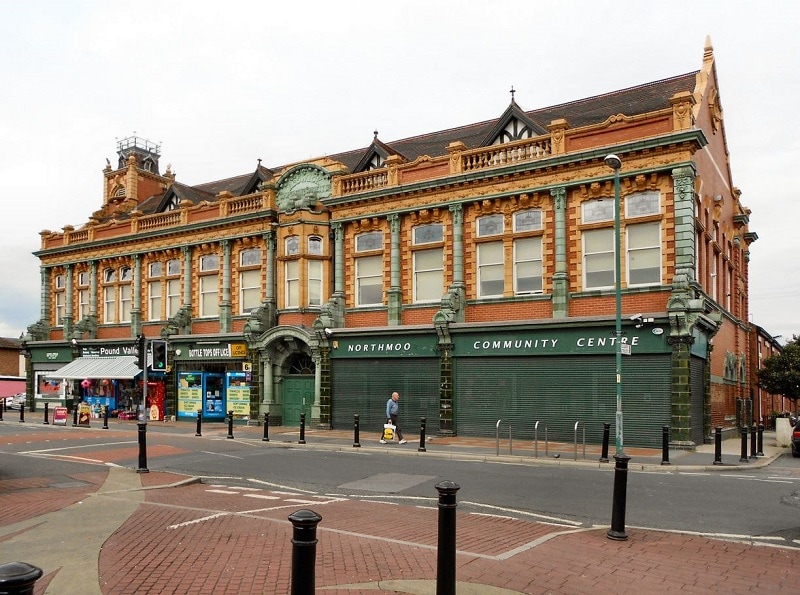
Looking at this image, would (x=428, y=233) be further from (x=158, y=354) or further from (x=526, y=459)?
(x=158, y=354)

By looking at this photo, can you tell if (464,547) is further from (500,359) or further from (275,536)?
(500,359)

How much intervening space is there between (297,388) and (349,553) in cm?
2214

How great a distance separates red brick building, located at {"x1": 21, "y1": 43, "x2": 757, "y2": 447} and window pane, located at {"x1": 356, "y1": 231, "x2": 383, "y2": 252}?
9 centimetres

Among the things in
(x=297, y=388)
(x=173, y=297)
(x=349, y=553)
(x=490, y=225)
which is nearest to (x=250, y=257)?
(x=173, y=297)

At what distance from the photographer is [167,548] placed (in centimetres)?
809

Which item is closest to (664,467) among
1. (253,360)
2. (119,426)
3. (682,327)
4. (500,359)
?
(682,327)

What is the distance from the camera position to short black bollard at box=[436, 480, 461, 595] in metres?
5.81

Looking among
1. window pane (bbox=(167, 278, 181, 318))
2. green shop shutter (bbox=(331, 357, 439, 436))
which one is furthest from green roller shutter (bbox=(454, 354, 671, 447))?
window pane (bbox=(167, 278, 181, 318))

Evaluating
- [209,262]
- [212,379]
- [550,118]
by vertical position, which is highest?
[550,118]

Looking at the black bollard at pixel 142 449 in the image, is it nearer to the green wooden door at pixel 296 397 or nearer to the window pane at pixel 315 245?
the green wooden door at pixel 296 397

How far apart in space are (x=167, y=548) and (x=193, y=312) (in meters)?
27.3

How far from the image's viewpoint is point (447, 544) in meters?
5.83

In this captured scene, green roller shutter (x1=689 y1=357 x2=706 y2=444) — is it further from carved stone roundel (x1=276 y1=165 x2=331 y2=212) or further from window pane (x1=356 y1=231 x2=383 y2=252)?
carved stone roundel (x1=276 y1=165 x2=331 y2=212)

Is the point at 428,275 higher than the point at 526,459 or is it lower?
higher
